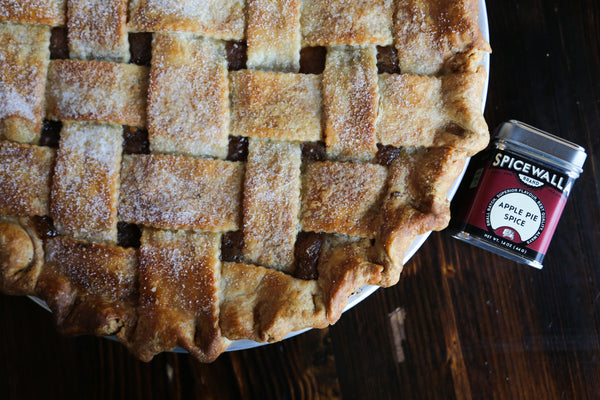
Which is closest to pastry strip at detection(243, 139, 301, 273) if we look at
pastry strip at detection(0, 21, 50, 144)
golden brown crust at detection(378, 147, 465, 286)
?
golden brown crust at detection(378, 147, 465, 286)

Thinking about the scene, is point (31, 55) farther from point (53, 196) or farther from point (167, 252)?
point (167, 252)

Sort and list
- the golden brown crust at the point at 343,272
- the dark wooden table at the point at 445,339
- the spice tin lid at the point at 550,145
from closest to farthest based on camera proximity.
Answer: the golden brown crust at the point at 343,272 < the spice tin lid at the point at 550,145 < the dark wooden table at the point at 445,339

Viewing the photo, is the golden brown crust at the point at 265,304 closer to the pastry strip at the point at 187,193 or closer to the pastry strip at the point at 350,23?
the pastry strip at the point at 187,193

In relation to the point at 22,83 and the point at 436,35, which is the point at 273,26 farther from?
the point at 22,83

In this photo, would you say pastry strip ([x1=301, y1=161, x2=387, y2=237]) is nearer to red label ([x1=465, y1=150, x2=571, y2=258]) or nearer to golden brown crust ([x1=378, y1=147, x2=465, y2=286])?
golden brown crust ([x1=378, y1=147, x2=465, y2=286])

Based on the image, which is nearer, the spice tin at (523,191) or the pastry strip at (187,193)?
the pastry strip at (187,193)

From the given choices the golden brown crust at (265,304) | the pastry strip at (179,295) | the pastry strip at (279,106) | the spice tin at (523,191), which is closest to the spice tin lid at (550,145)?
the spice tin at (523,191)

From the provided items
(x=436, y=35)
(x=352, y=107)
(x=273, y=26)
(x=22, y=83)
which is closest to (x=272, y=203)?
(x=352, y=107)
